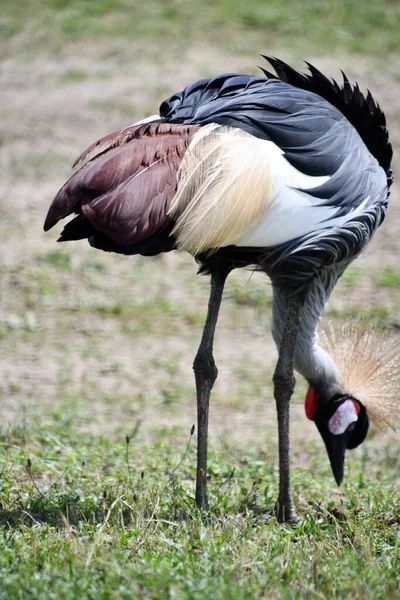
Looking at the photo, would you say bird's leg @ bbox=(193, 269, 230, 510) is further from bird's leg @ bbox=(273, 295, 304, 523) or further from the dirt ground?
the dirt ground

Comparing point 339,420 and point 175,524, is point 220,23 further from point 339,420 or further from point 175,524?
point 175,524

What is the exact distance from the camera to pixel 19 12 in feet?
37.3

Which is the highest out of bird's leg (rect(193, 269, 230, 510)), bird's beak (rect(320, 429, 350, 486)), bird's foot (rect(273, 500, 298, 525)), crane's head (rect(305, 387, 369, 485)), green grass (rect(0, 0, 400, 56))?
green grass (rect(0, 0, 400, 56))

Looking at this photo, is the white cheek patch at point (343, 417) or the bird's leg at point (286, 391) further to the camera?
the white cheek patch at point (343, 417)

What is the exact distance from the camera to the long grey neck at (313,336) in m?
3.91

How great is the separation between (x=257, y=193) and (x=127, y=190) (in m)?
0.48

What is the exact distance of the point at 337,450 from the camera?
400 cm

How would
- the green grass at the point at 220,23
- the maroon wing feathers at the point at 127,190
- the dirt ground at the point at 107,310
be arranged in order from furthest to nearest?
the green grass at the point at 220,23
the dirt ground at the point at 107,310
the maroon wing feathers at the point at 127,190

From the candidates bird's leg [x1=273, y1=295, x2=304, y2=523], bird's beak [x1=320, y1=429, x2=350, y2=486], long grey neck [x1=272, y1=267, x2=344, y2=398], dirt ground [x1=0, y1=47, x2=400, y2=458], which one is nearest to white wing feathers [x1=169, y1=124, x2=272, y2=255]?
bird's leg [x1=273, y1=295, x2=304, y2=523]

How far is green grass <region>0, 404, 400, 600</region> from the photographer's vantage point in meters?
2.57

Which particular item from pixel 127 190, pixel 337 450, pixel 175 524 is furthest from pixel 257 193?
pixel 337 450

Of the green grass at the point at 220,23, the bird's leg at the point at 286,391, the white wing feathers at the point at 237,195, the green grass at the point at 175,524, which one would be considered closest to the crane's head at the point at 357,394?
the green grass at the point at 175,524

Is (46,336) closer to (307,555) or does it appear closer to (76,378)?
(76,378)

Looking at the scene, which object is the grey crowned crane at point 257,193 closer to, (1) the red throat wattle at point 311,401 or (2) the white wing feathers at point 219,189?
(2) the white wing feathers at point 219,189
